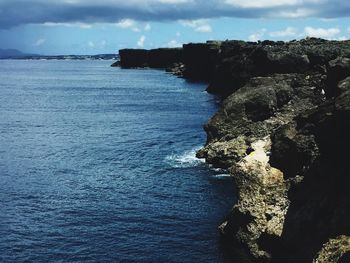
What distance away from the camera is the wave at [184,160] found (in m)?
75.8

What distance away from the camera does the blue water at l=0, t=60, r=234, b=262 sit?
155 ft

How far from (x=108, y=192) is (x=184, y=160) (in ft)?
59.5

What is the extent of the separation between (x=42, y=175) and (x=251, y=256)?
36.0 metres

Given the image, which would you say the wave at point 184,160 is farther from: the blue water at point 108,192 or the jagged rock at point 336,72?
the jagged rock at point 336,72

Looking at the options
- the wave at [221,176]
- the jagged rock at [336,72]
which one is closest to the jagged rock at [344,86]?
the jagged rock at [336,72]

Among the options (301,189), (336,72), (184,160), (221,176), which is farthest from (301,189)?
(184,160)

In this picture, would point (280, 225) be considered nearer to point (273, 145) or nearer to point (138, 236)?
point (273, 145)

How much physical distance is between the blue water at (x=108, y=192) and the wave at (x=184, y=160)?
0.15 meters

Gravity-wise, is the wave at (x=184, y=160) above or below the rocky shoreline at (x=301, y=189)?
below

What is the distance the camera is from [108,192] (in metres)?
63.2

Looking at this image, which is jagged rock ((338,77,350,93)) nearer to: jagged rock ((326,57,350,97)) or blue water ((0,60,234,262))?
jagged rock ((326,57,350,97))

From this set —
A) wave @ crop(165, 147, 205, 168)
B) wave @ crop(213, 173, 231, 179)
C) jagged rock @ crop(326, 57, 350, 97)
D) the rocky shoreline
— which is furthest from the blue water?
jagged rock @ crop(326, 57, 350, 97)

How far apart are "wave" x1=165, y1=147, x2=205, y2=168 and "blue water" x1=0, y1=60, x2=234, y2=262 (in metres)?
0.15

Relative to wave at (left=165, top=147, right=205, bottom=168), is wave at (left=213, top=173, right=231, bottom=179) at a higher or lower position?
lower
